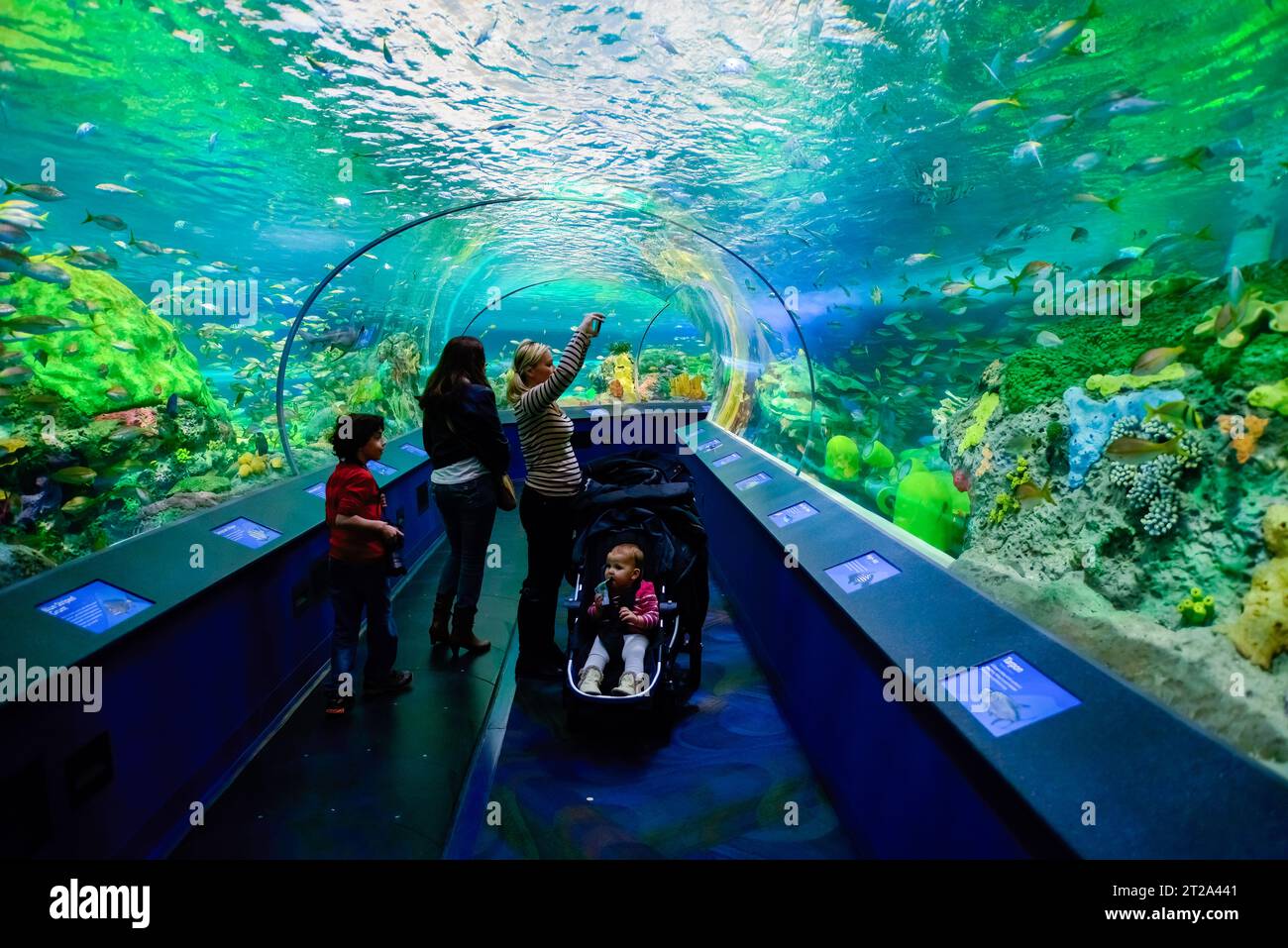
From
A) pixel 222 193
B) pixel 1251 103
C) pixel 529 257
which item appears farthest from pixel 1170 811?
pixel 529 257

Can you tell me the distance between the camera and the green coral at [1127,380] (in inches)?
94.9

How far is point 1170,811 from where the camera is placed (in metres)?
1.39

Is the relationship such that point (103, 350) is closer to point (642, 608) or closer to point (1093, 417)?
point (642, 608)

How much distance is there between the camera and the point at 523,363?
369cm

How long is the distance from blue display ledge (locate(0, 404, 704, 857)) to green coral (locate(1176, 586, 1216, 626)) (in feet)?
12.2

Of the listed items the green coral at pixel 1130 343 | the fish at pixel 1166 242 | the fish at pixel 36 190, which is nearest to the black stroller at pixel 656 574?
the green coral at pixel 1130 343

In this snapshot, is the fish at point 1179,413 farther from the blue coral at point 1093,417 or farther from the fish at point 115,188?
the fish at point 115,188

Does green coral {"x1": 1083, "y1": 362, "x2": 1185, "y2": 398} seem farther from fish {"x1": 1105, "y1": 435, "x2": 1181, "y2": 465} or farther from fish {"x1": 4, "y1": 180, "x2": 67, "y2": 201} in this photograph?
fish {"x1": 4, "y1": 180, "x2": 67, "y2": 201}

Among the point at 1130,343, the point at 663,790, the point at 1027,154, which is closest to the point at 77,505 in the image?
the point at 663,790

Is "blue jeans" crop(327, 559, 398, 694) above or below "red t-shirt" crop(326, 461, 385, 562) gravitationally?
below

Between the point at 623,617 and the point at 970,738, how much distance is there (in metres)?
1.85

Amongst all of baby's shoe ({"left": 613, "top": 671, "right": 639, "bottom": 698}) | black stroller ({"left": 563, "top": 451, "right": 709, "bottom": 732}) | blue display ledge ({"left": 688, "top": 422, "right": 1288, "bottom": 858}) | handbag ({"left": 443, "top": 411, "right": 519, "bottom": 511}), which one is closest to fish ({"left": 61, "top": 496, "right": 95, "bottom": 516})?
handbag ({"left": 443, "top": 411, "right": 519, "bottom": 511})

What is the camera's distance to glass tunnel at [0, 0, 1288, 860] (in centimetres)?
226
